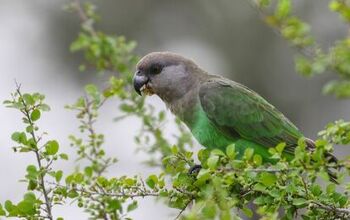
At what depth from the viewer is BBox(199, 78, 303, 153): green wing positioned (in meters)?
5.17

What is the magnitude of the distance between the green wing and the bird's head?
22cm

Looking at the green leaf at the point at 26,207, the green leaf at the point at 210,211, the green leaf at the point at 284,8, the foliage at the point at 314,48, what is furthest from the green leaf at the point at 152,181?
the green leaf at the point at 284,8

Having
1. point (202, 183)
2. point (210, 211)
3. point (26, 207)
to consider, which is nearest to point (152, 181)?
point (202, 183)

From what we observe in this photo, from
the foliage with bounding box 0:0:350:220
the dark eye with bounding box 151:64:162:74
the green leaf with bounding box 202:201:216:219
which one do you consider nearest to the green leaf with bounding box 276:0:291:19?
the dark eye with bounding box 151:64:162:74

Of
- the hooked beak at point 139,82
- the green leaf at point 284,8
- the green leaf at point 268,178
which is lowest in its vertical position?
the green leaf at point 268,178

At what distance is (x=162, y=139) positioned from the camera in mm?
5598

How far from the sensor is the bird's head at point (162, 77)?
18.2ft

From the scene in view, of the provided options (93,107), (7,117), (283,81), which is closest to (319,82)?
(283,81)

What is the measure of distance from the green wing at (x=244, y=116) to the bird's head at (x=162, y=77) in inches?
8.7

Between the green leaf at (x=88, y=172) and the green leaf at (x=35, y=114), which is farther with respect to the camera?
the green leaf at (x=88, y=172)

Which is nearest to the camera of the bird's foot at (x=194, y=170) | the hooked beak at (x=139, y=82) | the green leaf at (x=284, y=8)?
the bird's foot at (x=194, y=170)

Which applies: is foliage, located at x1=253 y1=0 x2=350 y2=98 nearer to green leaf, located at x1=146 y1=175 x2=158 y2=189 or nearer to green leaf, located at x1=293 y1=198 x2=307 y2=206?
green leaf, located at x1=293 y1=198 x2=307 y2=206

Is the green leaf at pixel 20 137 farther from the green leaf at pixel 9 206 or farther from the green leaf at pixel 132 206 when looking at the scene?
the green leaf at pixel 132 206

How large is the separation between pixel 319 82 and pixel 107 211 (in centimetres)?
846
